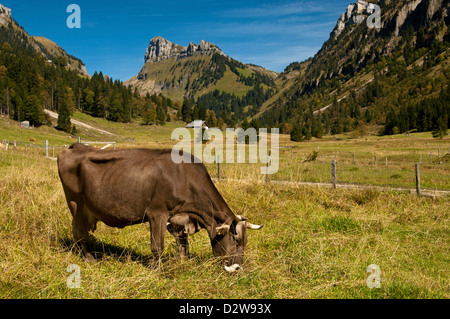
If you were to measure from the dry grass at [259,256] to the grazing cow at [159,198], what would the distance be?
48 centimetres

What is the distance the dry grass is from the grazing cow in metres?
0.48

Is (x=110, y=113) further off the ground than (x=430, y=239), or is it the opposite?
(x=110, y=113)

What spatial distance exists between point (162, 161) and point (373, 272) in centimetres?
423

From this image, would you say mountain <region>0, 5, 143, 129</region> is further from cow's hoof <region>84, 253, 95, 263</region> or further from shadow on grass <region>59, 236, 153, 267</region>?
cow's hoof <region>84, 253, 95, 263</region>

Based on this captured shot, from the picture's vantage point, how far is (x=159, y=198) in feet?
16.5

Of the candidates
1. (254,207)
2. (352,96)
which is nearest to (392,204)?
(254,207)

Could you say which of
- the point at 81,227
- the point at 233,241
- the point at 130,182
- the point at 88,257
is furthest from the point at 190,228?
the point at 81,227

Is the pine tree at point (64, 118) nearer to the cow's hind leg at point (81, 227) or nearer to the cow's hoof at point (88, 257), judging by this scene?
the cow's hind leg at point (81, 227)

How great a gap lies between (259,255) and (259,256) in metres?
0.21

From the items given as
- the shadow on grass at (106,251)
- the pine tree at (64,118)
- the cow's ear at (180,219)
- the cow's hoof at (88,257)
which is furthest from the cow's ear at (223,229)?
the pine tree at (64,118)

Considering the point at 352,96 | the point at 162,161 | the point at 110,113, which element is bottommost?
the point at 162,161
